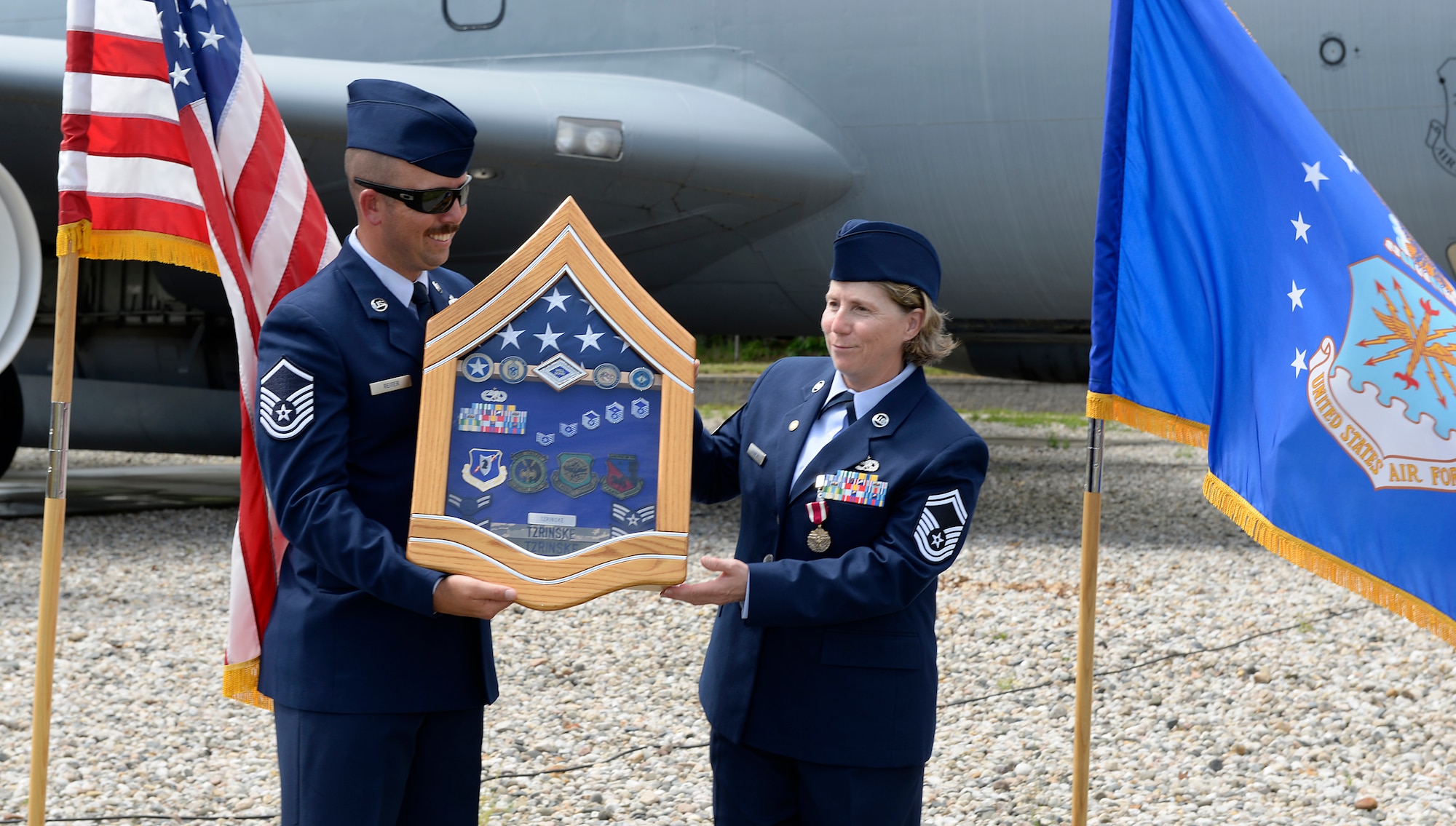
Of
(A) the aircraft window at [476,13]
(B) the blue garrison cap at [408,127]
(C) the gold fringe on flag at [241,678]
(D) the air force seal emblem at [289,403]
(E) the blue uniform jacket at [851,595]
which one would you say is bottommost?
(C) the gold fringe on flag at [241,678]

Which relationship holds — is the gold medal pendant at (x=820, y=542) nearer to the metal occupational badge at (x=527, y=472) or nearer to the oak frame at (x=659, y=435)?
the oak frame at (x=659, y=435)

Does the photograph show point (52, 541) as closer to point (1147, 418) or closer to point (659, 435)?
point (659, 435)

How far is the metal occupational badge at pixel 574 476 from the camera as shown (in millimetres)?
2141

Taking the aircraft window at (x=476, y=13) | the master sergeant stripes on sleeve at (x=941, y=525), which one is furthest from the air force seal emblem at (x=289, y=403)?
the aircraft window at (x=476, y=13)

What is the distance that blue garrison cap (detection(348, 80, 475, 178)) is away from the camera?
7.02 ft

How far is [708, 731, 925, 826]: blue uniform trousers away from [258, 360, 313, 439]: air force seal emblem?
0.95 metres

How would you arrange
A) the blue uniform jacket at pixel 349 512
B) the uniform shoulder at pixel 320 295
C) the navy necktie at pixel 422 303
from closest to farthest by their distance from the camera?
the blue uniform jacket at pixel 349 512 → the uniform shoulder at pixel 320 295 → the navy necktie at pixel 422 303

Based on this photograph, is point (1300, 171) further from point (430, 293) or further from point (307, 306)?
point (307, 306)

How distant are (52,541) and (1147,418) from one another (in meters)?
2.44

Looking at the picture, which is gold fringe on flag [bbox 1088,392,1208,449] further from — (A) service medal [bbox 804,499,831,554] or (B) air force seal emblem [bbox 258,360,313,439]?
(B) air force seal emblem [bbox 258,360,313,439]

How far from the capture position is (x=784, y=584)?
213cm

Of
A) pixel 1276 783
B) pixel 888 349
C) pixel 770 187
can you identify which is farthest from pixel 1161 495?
pixel 888 349

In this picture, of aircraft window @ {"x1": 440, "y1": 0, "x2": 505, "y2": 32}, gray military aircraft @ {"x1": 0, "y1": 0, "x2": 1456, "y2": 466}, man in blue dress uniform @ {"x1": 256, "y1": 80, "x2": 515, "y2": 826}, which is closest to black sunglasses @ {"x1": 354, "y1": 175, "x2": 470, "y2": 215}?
man in blue dress uniform @ {"x1": 256, "y1": 80, "x2": 515, "y2": 826}

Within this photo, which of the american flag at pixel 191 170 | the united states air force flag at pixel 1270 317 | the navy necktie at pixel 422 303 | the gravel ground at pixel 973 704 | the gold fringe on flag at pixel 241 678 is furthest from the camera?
the gravel ground at pixel 973 704
